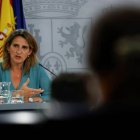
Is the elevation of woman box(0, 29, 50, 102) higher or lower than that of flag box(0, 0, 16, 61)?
lower

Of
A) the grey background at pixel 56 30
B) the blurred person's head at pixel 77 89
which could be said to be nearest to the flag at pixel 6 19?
the grey background at pixel 56 30

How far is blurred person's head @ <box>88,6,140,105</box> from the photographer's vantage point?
0.24 metres

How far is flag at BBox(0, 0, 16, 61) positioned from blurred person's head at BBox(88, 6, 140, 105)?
3.72m

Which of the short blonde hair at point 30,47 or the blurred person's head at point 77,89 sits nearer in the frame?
the blurred person's head at point 77,89

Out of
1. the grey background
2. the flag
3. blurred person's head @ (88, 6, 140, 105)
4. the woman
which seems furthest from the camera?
the grey background

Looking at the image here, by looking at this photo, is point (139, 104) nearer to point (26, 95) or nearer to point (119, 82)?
point (119, 82)

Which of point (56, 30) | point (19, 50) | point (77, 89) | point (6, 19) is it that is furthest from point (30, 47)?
point (77, 89)

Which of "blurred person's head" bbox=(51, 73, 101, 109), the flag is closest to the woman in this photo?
the flag

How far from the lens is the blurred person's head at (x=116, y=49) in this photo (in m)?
0.24

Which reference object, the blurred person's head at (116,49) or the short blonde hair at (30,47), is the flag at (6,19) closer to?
the short blonde hair at (30,47)

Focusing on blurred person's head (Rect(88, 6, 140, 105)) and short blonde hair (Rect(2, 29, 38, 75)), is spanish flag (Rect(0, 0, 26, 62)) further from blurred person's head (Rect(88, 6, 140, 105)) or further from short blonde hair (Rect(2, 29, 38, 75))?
blurred person's head (Rect(88, 6, 140, 105))

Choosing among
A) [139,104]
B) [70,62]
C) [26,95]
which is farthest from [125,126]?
[70,62]

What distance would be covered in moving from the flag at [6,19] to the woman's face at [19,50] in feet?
4.42

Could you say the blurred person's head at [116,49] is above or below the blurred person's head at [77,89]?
above
